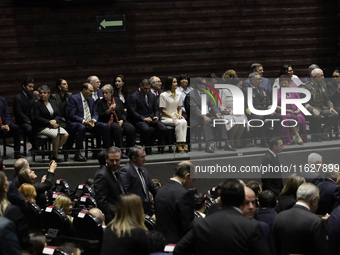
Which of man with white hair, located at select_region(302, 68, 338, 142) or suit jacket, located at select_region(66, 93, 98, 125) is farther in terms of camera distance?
man with white hair, located at select_region(302, 68, 338, 142)

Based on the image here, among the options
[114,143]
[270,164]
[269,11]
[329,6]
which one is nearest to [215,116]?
[114,143]

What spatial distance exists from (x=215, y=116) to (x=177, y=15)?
10.5 feet

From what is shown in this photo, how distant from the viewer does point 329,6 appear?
13.1 meters

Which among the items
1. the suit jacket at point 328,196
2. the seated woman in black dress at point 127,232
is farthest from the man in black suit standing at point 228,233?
the suit jacket at point 328,196

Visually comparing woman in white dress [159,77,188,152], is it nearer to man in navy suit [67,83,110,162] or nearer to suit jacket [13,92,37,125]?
man in navy suit [67,83,110,162]

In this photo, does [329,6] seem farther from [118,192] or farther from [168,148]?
[118,192]

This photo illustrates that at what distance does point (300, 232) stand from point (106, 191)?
7.70 ft

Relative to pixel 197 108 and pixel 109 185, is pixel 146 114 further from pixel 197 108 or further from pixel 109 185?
pixel 109 185

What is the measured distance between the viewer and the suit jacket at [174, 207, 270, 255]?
11.9 ft

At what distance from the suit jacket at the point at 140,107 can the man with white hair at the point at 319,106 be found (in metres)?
2.80

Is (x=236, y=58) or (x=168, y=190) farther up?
(x=236, y=58)

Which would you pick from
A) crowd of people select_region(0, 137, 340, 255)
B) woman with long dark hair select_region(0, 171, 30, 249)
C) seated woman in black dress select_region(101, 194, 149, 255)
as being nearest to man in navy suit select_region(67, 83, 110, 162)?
crowd of people select_region(0, 137, 340, 255)

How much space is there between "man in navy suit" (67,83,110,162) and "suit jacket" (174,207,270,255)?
19.3 ft

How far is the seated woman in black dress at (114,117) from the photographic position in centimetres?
961
